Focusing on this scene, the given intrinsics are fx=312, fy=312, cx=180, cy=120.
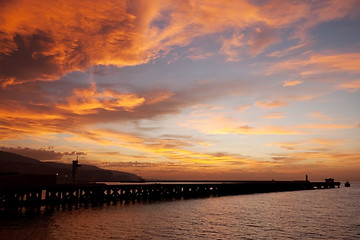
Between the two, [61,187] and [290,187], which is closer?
[61,187]

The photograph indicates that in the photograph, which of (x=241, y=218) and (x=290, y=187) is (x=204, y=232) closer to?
(x=241, y=218)

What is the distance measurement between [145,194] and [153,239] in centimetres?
→ 4757

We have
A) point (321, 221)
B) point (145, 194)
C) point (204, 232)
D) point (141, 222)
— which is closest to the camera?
point (204, 232)

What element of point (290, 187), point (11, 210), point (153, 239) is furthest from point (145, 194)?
point (290, 187)

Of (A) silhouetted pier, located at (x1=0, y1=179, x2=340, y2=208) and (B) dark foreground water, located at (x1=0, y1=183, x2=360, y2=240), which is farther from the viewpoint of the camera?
(A) silhouetted pier, located at (x1=0, y1=179, x2=340, y2=208)

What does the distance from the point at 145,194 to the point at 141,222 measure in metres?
37.1

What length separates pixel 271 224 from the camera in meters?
42.3

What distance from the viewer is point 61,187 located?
2235 inches

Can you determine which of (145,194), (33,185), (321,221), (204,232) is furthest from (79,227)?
(145,194)

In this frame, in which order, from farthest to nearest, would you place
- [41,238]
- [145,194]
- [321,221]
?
[145,194]
[321,221]
[41,238]

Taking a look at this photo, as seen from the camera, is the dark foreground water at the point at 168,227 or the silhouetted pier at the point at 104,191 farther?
the silhouetted pier at the point at 104,191

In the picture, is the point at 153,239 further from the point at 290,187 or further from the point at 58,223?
the point at 290,187

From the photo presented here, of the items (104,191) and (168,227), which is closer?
(168,227)

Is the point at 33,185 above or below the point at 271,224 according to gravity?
above
